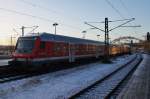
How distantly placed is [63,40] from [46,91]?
1363 cm

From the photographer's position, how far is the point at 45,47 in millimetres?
22641

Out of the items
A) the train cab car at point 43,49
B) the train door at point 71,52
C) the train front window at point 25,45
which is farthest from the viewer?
the train door at point 71,52

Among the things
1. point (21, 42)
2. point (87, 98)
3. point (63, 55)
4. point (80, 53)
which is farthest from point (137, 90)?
point (80, 53)

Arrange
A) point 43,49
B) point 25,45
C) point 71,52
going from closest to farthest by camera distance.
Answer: point 25,45
point 43,49
point 71,52

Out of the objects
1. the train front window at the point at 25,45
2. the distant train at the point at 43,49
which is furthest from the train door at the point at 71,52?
the train front window at the point at 25,45

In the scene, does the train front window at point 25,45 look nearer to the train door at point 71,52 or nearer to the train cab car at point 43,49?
the train cab car at point 43,49

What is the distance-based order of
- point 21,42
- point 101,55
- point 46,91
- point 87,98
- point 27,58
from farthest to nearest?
point 101,55 < point 21,42 < point 27,58 < point 46,91 < point 87,98

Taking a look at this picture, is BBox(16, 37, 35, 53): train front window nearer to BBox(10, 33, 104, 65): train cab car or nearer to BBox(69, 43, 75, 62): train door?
BBox(10, 33, 104, 65): train cab car

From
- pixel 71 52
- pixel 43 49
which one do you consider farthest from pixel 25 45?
pixel 71 52

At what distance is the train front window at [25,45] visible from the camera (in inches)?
846

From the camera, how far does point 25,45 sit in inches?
864

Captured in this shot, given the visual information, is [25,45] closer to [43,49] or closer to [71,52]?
[43,49]

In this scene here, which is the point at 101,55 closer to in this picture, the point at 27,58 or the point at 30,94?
the point at 27,58

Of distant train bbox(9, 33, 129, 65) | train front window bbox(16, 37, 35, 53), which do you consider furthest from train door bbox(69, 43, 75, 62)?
train front window bbox(16, 37, 35, 53)
